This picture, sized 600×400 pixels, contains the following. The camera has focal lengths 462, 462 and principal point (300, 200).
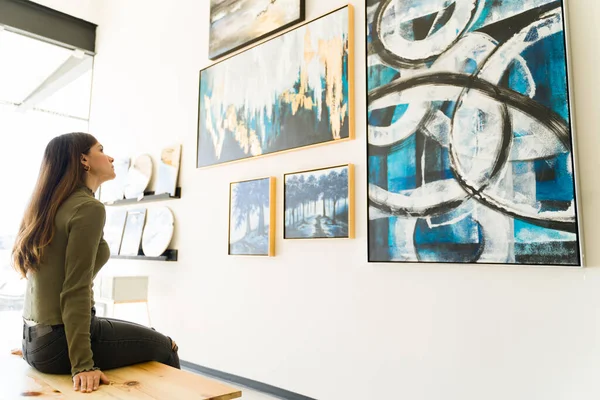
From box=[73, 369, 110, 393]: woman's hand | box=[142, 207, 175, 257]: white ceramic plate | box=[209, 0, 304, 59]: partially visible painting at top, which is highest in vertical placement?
box=[209, 0, 304, 59]: partially visible painting at top

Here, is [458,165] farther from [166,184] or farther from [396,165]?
[166,184]

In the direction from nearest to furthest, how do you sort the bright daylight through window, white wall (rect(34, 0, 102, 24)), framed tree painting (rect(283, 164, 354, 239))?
framed tree painting (rect(283, 164, 354, 239)) → the bright daylight through window → white wall (rect(34, 0, 102, 24))

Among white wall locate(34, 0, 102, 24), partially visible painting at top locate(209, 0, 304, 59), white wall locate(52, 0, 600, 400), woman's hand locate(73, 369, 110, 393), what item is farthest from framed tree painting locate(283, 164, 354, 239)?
white wall locate(34, 0, 102, 24)

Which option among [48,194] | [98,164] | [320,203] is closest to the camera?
[48,194]

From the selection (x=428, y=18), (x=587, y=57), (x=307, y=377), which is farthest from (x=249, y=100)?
(x=587, y=57)

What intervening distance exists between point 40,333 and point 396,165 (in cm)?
168

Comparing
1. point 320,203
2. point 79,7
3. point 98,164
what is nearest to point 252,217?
point 320,203

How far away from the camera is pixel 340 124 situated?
2596mm

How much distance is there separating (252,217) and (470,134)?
1.51 metres

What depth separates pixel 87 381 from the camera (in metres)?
1.45

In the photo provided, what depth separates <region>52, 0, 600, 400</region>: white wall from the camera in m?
1.80

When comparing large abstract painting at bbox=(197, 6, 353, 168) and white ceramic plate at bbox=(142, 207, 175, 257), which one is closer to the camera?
large abstract painting at bbox=(197, 6, 353, 168)

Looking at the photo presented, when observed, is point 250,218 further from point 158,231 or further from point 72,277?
point 72,277

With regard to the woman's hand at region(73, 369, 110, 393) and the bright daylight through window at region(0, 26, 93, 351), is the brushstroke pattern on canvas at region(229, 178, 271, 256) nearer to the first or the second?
the woman's hand at region(73, 369, 110, 393)
